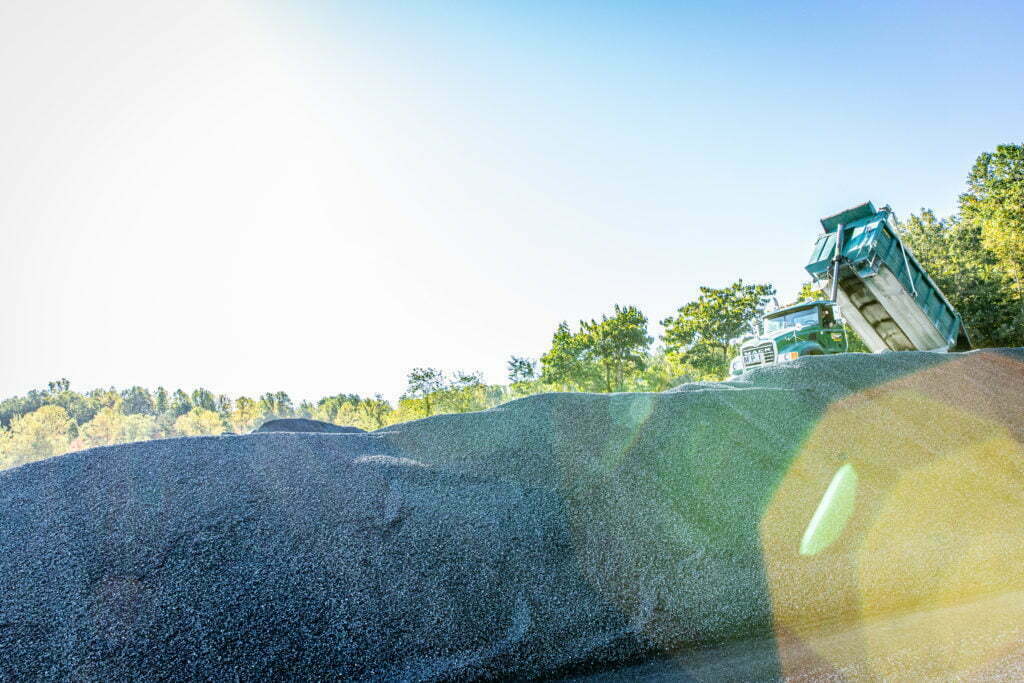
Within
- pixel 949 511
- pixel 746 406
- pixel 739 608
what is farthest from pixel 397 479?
pixel 949 511

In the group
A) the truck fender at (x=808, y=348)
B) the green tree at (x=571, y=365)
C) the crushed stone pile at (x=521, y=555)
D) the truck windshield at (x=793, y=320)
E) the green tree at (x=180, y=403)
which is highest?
the green tree at (x=180, y=403)

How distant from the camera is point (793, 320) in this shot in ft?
28.9

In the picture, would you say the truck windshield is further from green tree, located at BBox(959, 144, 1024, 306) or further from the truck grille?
green tree, located at BBox(959, 144, 1024, 306)

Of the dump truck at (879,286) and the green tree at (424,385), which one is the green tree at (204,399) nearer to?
the green tree at (424,385)

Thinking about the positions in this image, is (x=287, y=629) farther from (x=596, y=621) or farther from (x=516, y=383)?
(x=516, y=383)

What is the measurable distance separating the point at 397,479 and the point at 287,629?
885 mm

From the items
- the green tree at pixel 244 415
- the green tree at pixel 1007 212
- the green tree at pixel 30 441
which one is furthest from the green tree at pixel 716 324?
the green tree at pixel 244 415

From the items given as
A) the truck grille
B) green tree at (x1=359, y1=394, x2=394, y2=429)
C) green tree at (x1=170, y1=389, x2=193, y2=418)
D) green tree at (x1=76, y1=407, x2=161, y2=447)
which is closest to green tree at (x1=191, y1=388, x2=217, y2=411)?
green tree at (x1=170, y1=389, x2=193, y2=418)

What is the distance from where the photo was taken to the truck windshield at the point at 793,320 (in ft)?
27.8

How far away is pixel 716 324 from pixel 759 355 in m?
14.6

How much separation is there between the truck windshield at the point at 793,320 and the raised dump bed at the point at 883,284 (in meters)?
1.09

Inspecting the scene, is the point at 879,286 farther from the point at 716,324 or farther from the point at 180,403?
the point at 180,403

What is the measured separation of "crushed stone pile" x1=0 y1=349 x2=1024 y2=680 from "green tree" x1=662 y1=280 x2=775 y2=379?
67.0ft

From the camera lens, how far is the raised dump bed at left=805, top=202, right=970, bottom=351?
6391 mm
